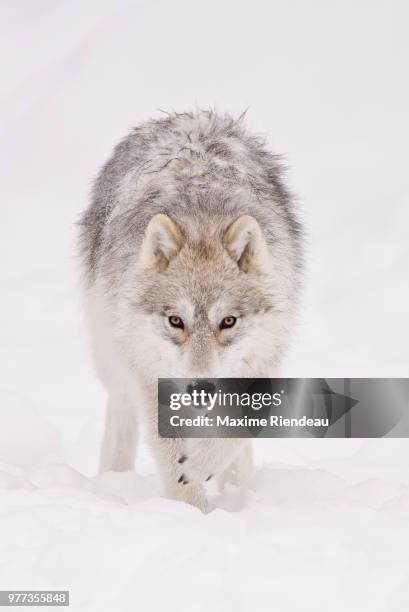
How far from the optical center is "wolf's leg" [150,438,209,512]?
4777 mm

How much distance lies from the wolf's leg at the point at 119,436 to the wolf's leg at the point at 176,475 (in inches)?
45.8

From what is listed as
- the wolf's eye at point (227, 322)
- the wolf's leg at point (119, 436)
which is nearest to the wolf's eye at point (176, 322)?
the wolf's eye at point (227, 322)

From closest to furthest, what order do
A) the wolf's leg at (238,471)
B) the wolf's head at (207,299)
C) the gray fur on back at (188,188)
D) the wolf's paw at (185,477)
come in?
the wolf's head at (207,299) → the wolf's paw at (185,477) → the gray fur on back at (188,188) → the wolf's leg at (238,471)

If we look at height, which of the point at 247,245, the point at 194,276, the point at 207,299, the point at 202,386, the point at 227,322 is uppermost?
the point at 247,245

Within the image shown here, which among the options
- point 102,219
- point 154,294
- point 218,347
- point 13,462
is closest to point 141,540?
point 218,347

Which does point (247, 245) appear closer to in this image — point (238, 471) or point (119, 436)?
point (238, 471)

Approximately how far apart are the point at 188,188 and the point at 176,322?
3.19 feet

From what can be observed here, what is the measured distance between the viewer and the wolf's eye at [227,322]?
15.0ft

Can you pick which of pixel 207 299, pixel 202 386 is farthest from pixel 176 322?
pixel 202 386

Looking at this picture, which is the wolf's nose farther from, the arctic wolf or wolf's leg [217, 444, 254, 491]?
wolf's leg [217, 444, 254, 491]

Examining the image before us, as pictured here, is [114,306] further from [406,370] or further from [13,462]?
[406,370]

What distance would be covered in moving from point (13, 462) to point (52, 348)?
12.5ft

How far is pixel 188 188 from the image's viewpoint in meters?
5.11

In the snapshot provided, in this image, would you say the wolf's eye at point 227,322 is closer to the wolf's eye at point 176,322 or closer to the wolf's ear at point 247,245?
the wolf's eye at point 176,322
